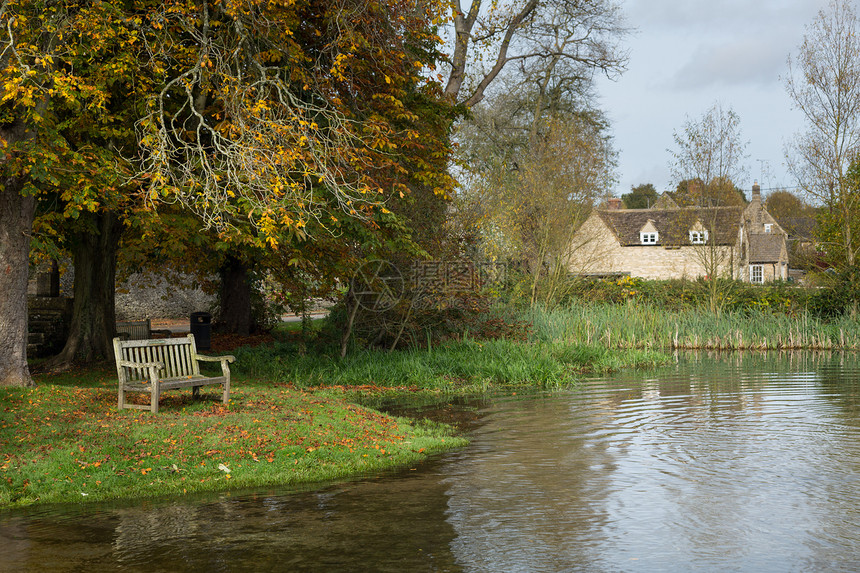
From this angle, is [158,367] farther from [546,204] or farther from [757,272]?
[757,272]

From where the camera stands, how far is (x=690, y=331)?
24109mm

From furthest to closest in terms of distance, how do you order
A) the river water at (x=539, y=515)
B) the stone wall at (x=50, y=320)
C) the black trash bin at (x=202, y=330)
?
the black trash bin at (x=202, y=330) < the stone wall at (x=50, y=320) < the river water at (x=539, y=515)

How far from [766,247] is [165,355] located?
211 feet

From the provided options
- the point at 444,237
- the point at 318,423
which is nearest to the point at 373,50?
the point at 444,237

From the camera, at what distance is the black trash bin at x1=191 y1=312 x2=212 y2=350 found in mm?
23508

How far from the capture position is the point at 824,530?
6711mm

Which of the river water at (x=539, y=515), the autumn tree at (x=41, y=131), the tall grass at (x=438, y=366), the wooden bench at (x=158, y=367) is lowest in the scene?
the river water at (x=539, y=515)

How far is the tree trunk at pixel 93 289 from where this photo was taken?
59.6 ft

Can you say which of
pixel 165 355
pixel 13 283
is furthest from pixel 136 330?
pixel 165 355

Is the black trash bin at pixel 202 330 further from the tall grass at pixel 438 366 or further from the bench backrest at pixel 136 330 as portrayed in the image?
the tall grass at pixel 438 366

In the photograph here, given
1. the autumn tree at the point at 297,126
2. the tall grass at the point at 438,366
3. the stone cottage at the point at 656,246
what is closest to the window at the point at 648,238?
the stone cottage at the point at 656,246

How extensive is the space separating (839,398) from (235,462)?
421 inches

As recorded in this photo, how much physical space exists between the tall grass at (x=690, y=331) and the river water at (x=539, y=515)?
10971 mm

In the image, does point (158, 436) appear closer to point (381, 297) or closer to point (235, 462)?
point (235, 462)
